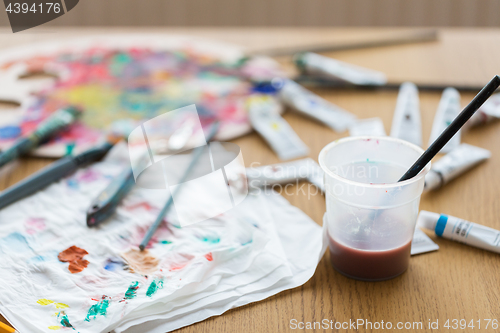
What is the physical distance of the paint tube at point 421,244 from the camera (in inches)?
18.6

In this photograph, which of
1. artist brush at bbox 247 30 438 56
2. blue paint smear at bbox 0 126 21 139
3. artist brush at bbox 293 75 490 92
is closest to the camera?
blue paint smear at bbox 0 126 21 139

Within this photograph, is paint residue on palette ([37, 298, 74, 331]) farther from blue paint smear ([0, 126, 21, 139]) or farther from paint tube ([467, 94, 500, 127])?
paint tube ([467, 94, 500, 127])

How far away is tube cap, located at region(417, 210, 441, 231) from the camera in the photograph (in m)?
0.49

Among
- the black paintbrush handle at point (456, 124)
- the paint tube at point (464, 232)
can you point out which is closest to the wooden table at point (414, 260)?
the paint tube at point (464, 232)

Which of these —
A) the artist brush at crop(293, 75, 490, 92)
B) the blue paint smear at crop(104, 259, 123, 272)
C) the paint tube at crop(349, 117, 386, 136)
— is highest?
the blue paint smear at crop(104, 259, 123, 272)

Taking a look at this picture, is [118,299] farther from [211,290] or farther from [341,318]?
[341,318]

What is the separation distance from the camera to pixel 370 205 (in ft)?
1.36

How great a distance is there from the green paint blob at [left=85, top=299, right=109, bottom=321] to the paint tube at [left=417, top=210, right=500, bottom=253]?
339 mm

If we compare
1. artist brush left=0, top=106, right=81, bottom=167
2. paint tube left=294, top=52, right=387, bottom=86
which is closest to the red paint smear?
artist brush left=0, top=106, right=81, bottom=167

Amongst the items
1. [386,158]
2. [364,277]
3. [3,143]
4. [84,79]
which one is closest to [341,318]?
[364,277]

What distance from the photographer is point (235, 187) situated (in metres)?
0.58

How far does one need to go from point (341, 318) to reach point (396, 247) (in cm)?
9

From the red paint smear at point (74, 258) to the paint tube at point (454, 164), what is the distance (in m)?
0.41

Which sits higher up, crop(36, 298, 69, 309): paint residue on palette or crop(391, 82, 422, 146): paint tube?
crop(36, 298, 69, 309): paint residue on palette
